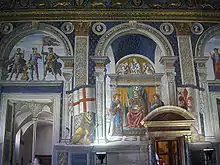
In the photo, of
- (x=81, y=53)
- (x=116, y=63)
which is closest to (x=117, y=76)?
(x=116, y=63)

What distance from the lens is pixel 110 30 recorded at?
12.2 m

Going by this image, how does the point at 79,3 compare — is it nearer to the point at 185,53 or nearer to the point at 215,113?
the point at 185,53

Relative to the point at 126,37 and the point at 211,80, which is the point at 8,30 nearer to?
the point at 126,37

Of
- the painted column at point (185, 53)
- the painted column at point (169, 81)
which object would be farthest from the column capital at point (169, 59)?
the painted column at point (185, 53)

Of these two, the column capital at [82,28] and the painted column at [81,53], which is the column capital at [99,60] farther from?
the column capital at [82,28]

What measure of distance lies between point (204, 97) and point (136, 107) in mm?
2568

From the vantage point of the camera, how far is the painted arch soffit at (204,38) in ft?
39.6

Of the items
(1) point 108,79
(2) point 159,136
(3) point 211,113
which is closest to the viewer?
(2) point 159,136

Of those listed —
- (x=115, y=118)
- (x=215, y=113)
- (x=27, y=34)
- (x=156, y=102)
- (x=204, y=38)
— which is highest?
(x=27, y=34)

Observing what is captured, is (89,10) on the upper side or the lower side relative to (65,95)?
upper

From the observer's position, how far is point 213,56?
40.1 ft

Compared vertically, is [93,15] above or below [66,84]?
above

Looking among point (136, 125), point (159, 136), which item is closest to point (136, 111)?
point (136, 125)

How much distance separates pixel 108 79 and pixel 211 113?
4.08 m
